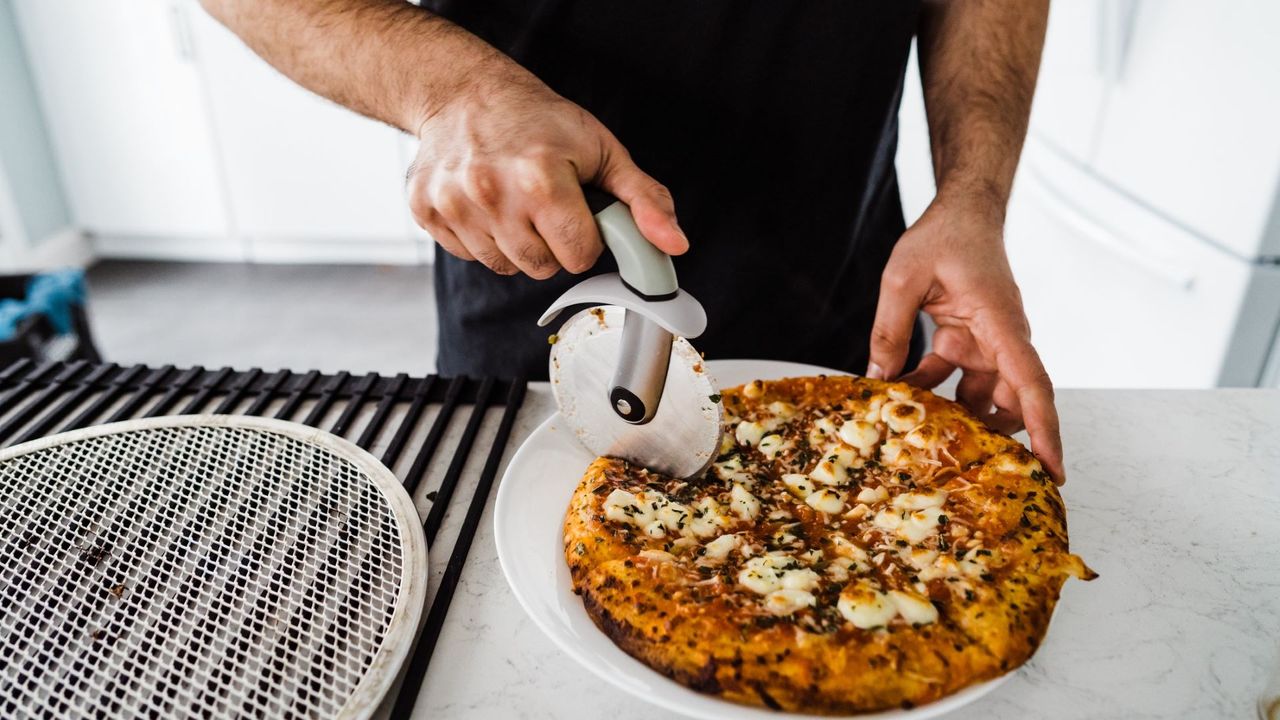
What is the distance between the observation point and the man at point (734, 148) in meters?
0.87

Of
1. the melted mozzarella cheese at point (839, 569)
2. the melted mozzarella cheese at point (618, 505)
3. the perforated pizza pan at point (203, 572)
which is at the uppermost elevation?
the melted mozzarella cheese at point (618, 505)

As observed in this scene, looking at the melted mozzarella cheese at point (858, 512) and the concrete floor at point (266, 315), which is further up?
the melted mozzarella cheese at point (858, 512)

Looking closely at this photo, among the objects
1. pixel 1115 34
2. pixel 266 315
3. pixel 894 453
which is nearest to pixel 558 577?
pixel 894 453

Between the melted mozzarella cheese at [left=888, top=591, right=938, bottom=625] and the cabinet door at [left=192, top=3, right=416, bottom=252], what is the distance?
372 cm

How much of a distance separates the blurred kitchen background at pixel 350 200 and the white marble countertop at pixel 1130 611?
1.10 m

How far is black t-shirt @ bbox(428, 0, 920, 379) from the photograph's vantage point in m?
1.25

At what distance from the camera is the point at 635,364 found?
2.81ft

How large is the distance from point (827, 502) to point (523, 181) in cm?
46

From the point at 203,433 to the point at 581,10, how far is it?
79 cm

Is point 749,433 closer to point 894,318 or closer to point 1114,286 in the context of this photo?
point 894,318

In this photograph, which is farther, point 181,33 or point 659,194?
point 181,33

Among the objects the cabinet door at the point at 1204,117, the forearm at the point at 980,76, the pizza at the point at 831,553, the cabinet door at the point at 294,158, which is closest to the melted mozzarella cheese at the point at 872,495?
the pizza at the point at 831,553

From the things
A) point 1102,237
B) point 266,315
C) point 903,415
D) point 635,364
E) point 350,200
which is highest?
point 635,364

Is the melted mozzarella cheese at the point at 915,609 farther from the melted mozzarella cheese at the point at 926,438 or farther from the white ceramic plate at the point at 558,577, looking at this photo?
the melted mozzarella cheese at the point at 926,438
